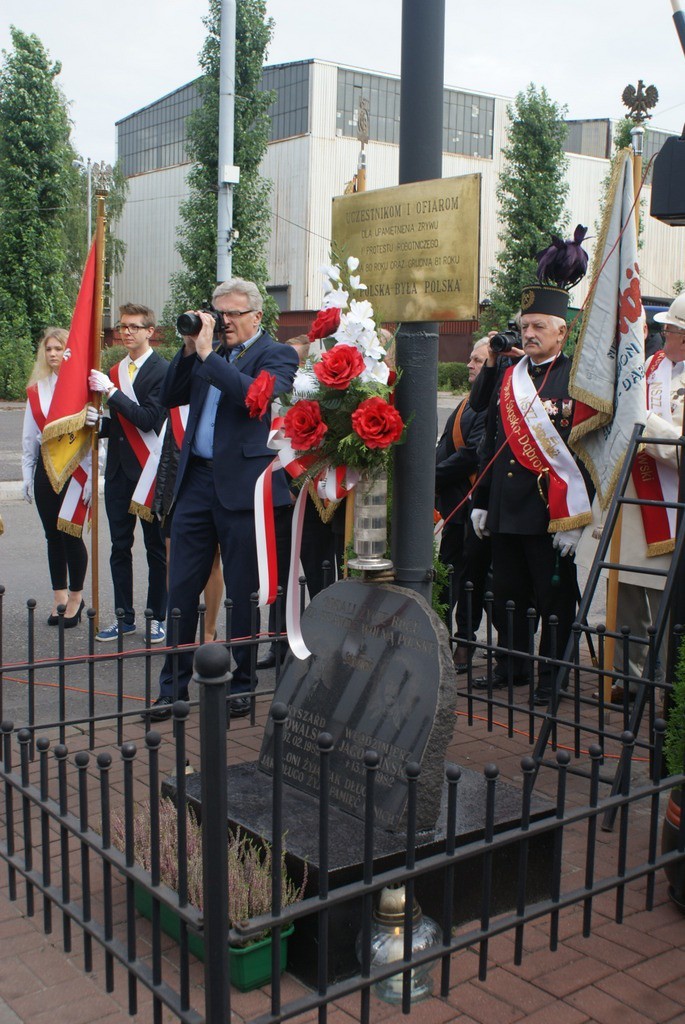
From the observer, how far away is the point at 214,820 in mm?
2283

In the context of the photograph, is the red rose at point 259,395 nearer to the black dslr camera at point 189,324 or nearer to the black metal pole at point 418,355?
the black metal pole at point 418,355

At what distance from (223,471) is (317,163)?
36210mm

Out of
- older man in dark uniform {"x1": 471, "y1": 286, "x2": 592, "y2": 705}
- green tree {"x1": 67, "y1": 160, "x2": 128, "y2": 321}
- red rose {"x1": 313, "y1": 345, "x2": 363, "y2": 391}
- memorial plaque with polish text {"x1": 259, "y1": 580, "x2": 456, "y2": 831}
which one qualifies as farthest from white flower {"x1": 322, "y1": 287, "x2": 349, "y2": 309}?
green tree {"x1": 67, "y1": 160, "x2": 128, "y2": 321}

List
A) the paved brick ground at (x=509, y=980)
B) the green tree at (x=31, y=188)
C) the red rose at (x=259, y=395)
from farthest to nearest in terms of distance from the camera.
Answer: the green tree at (x=31, y=188) < the red rose at (x=259, y=395) < the paved brick ground at (x=509, y=980)

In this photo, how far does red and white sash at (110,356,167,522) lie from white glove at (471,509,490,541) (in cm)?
206

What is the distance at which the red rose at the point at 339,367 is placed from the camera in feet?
11.2

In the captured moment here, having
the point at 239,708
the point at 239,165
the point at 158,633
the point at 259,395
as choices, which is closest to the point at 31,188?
the point at 239,165

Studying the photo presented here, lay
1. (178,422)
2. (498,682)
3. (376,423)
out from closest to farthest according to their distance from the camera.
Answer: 1. (376,423)
2. (498,682)
3. (178,422)

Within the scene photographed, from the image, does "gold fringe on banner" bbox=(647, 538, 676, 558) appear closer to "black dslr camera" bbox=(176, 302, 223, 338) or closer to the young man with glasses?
"black dslr camera" bbox=(176, 302, 223, 338)

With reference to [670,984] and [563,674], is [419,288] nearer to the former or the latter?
A: [563,674]

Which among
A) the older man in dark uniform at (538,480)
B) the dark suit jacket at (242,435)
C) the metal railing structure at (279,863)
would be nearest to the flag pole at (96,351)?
the dark suit jacket at (242,435)

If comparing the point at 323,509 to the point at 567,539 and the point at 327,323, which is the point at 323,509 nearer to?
the point at 567,539

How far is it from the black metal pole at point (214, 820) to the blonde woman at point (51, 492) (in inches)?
205

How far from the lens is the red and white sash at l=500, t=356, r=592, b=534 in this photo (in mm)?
5543
